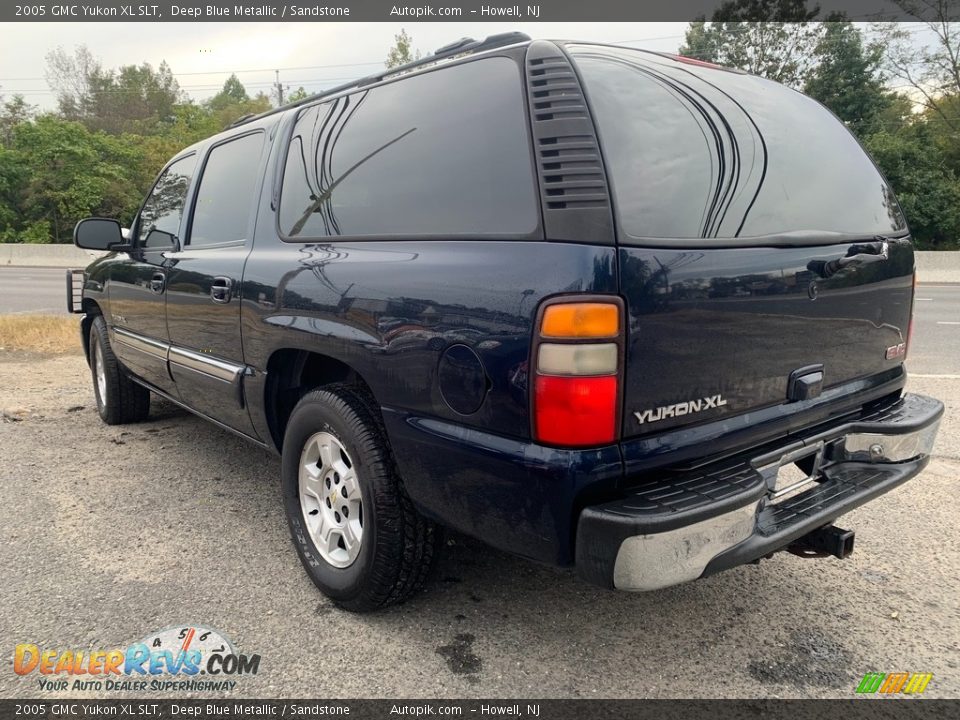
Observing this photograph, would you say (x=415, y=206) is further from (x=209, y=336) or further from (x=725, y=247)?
(x=209, y=336)

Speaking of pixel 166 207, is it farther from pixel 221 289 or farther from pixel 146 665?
pixel 146 665

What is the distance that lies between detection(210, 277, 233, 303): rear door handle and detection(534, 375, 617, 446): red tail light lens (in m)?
1.81

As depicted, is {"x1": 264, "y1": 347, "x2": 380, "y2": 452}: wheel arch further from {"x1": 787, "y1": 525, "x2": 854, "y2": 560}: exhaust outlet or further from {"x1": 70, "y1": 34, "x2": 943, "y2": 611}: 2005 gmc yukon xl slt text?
{"x1": 787, "y1": 525, "x2": 854, "y2": 560}: exhaust outlet

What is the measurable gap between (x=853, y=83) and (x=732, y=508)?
34.5 metres

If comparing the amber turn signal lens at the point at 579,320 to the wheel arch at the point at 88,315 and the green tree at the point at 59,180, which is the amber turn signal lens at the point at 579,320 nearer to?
the wheel arch at the point at 88,315

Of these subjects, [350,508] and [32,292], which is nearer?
[350,508]

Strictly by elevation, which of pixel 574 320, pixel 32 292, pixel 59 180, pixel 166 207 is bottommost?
pixel 32 292

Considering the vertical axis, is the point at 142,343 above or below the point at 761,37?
below

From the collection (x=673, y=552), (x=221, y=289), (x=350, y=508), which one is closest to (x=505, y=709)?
(x=673, y=552)

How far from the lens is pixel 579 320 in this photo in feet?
6.04

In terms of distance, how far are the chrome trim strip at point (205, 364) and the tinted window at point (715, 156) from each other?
1927 millimetres

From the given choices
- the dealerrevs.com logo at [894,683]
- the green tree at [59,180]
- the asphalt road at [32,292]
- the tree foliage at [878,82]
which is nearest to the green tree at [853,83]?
the tree foliage at [878,82]

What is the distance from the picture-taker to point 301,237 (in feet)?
9.34

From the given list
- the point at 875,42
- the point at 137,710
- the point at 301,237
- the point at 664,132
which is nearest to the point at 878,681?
the point at 664,132
